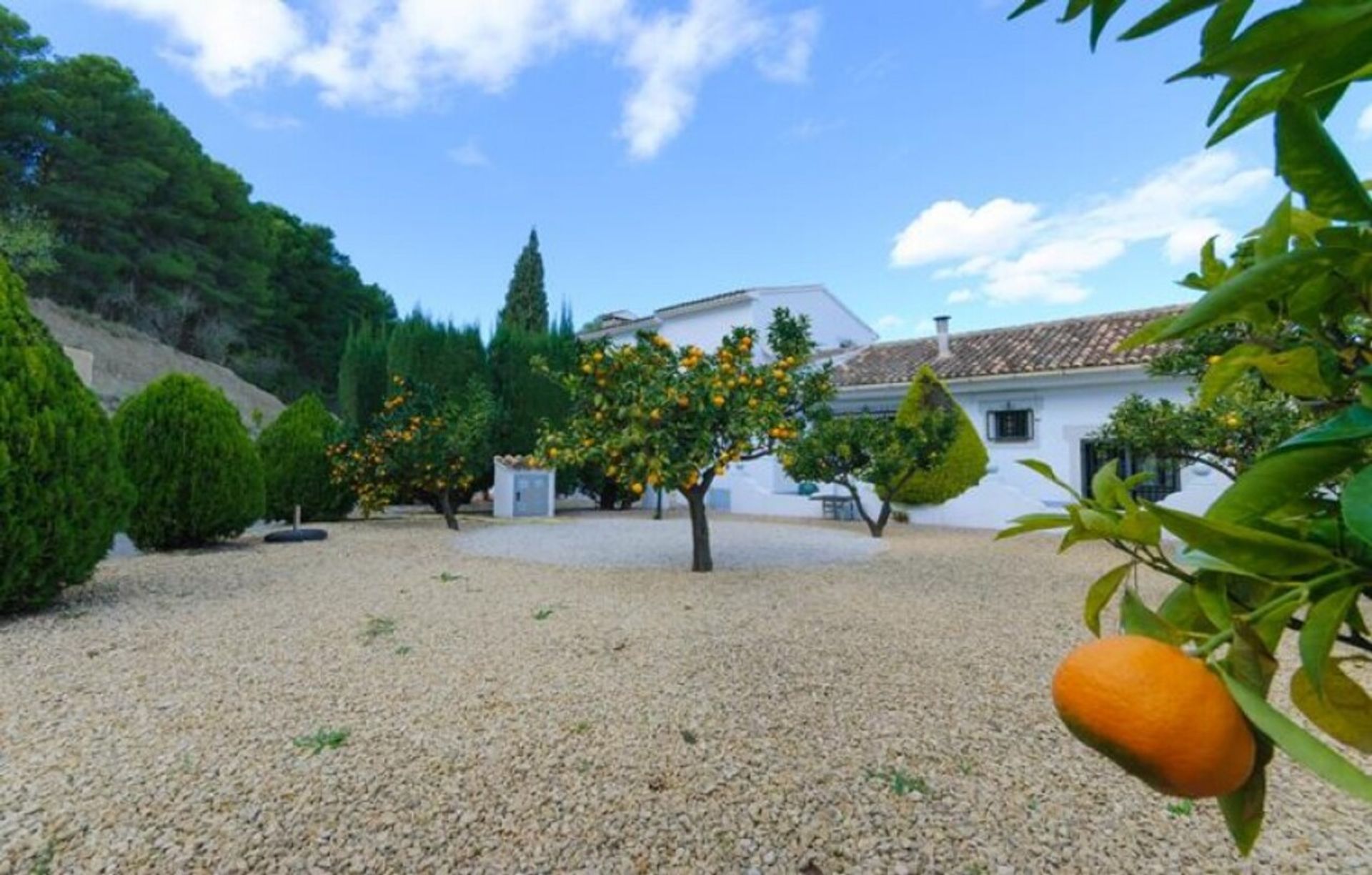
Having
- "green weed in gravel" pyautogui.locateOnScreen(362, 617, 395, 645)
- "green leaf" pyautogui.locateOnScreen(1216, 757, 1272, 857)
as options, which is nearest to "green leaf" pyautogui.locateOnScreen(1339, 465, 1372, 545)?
"green leaf" pyautogui.locateOnScreen(1216, 757, 1272, 857)

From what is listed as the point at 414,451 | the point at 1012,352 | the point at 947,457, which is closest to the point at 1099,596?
the point at 414,451

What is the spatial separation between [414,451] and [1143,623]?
32.4ft

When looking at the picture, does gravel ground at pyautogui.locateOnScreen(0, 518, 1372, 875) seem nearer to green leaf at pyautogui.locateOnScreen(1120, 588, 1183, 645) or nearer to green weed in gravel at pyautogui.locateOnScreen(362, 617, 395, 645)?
green weed in gravel at pyautogui.locateOnScreen(362, 617, 395, 645)

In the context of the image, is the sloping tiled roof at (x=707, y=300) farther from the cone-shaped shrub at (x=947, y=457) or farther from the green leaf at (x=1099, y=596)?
the green leaf at (x=1099, y=596)

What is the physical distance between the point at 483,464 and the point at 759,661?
354 inches

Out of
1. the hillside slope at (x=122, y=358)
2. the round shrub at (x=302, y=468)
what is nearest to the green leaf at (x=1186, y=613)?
the round shrub at (x=302, y=468)

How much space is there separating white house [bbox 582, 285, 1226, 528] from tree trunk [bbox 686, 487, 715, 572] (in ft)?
16.5

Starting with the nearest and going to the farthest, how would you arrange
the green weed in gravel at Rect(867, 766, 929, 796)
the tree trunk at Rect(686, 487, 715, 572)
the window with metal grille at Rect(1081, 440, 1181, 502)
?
the green weed in gravel at Rect(867, 766, 929, 796) < the tree trunk at Rect(686, 487, 715, 572) < the window with metal grille at Rect(1081, 440, 1181, 502)

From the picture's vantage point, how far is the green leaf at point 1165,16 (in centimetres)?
52

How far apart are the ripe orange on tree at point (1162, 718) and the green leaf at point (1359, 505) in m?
0.15

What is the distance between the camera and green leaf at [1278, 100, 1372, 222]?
492 mm

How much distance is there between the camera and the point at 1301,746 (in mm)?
379

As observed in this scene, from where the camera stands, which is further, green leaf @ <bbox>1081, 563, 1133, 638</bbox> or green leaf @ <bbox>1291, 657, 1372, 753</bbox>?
green leaf @ <bbox>1081, 563, 1133, 638</bbox>

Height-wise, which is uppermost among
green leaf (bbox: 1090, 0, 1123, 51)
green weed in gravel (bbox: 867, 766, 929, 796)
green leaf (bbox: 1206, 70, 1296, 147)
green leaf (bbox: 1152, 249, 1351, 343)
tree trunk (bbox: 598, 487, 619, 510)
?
green leaf (bbox: 1090, 0, 1123, 51)
